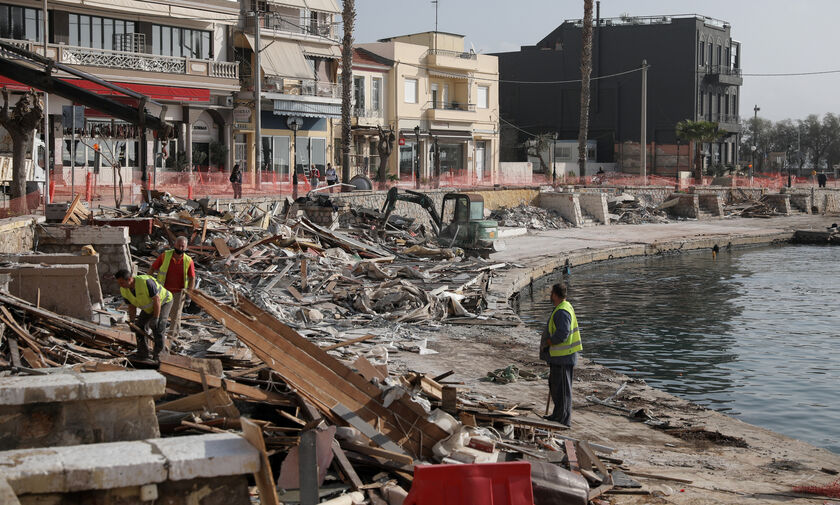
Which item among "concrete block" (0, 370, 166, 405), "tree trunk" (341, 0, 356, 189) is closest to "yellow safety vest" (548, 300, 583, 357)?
"concrete block" (0, 370, 166, 405)

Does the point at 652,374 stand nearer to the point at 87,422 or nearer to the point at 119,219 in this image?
the point at 119,219

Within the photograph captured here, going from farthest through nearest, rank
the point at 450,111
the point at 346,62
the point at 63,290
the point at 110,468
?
1. the point at 450,111
2. the point at 346,62
3. the point at 63,290
4. the point at 110,468

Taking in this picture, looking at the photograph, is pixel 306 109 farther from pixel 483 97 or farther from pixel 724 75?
pixel 724 75

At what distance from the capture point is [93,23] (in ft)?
124

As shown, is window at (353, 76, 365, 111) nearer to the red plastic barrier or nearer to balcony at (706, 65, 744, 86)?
balcony at (706, 65, 744, 86)

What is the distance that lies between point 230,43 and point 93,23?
7.14m

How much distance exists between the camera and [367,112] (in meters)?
51.5

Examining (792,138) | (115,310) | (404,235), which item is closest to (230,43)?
(404,235)

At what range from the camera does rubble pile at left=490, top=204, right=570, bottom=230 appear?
41062mm

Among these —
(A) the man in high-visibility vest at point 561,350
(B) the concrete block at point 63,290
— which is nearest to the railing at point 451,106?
(B) the concrete block at point 63,290

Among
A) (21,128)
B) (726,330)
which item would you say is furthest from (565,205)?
(21,128)

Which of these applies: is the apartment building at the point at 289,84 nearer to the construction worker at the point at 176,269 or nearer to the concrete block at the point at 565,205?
the concrete block at the point at 565,205

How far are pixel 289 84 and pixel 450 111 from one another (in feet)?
45.0

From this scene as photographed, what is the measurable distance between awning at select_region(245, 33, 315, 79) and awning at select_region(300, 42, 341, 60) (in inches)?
33.7
